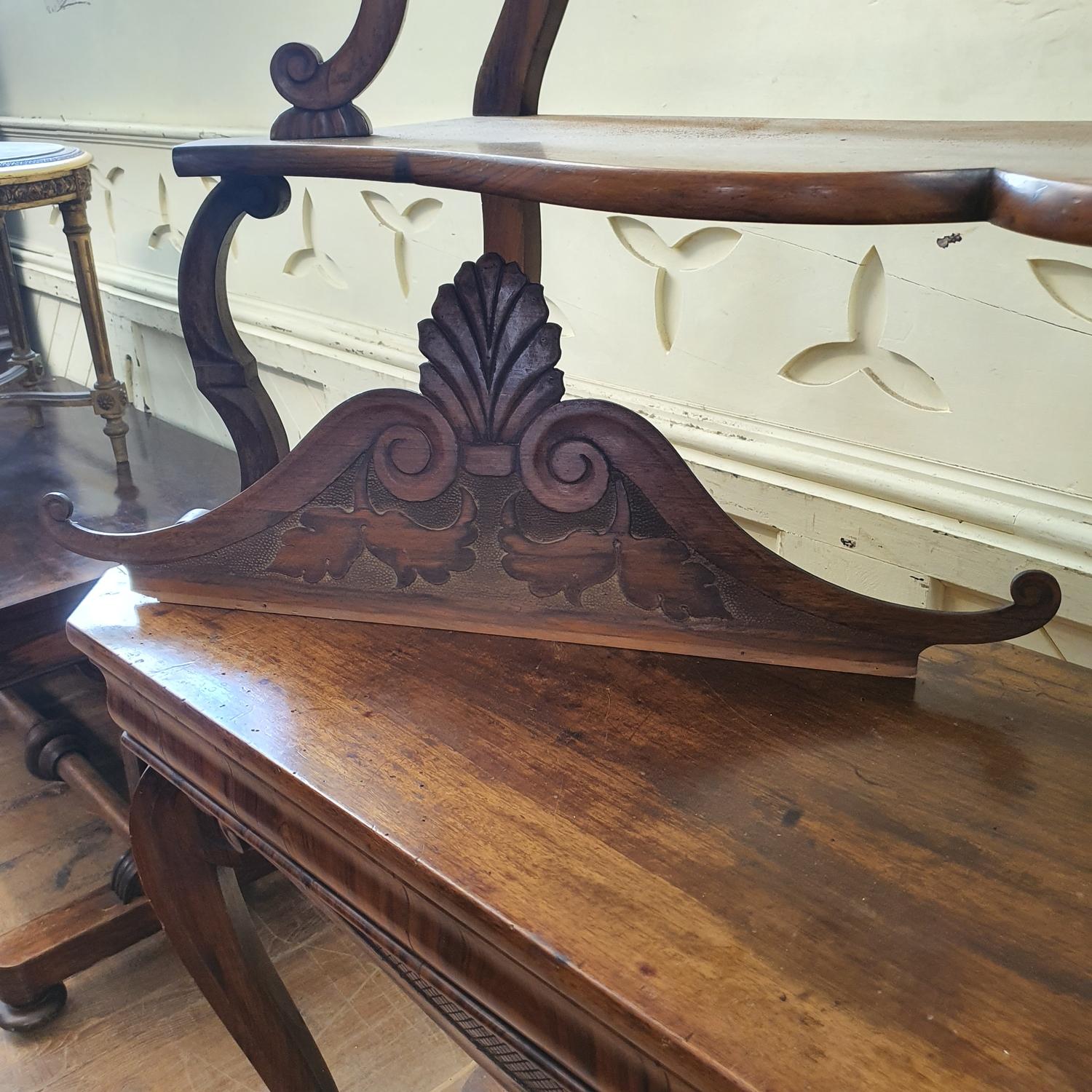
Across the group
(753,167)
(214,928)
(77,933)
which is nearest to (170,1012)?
(77,933)

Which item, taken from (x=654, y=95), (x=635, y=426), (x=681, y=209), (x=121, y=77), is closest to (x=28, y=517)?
(x=121, y=77)

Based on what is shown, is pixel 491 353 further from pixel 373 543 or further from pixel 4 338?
pixel 4 338

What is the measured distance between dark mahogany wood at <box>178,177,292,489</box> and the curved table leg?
23 cm

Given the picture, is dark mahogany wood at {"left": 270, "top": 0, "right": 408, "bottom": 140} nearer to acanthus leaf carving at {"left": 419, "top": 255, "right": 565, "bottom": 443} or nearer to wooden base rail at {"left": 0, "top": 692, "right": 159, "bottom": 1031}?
acanthus leaf carving at {"left": 419, "top": 255, "right": 565, "bottom": 443}

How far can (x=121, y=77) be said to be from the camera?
5.55 ft

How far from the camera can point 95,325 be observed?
153 centimetres

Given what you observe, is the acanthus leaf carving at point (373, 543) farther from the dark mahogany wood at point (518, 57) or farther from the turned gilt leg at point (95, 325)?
the turned gilt leg at point (95, 325)

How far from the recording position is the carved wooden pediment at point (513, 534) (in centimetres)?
56

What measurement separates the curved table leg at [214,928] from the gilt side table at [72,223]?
3.25 ft

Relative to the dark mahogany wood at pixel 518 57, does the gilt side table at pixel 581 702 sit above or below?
below

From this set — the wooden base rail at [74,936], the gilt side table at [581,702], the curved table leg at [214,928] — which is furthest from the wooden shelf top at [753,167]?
the wooden base rail at [74,936]

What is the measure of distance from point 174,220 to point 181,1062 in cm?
126

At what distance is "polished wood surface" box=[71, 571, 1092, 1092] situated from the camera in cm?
37

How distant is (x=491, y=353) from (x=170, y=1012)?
0.90m
